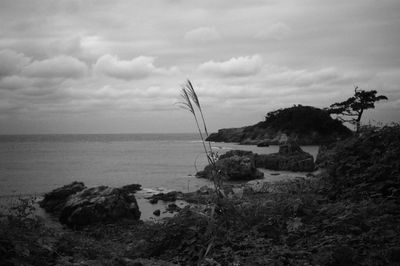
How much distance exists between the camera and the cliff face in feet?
260

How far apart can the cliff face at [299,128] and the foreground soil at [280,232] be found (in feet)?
210

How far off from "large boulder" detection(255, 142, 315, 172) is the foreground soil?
23570 mm

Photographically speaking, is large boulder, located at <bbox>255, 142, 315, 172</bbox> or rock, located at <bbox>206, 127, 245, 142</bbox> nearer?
large boulder, located at <bbox>255, 142, 315, 172</bbox>

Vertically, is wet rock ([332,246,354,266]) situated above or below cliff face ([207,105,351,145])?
below

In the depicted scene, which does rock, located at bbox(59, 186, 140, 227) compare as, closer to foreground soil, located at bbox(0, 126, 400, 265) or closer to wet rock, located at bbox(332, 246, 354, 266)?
foreground soil, located at bbox(0, 126, 400, 265)

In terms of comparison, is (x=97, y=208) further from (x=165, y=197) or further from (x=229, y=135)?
(x=229, y=135)

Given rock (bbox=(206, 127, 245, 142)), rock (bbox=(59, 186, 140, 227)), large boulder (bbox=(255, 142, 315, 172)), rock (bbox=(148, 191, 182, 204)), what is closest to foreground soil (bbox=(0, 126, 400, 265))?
rock (bbox=(59, 186, 140, 227))

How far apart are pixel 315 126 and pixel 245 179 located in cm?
6008

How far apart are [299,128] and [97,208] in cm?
7538

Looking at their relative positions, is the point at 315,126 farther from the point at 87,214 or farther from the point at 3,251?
the point at 3,251

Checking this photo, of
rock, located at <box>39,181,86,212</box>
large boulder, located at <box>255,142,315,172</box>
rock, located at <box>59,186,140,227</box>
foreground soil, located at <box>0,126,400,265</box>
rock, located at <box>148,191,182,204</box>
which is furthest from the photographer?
large boulder, located at <box>255,142,315,172</box>

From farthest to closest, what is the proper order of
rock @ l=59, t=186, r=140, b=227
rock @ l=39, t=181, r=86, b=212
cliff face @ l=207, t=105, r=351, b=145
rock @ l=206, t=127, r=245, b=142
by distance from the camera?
rock @ l=206, t=127, r=245, b=142 < cliff face @ l=207, t=105, r=351, b=145 < rock @ l=39, t=181, r=86, b=212 < rock @ l=59, t=186, r=140, b=227

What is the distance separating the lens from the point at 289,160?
109 feet

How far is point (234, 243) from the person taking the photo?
5.75 meters
